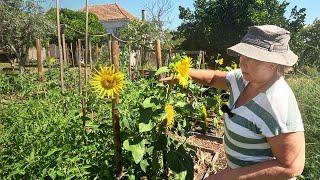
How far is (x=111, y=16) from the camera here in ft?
135

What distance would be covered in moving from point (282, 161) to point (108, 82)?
1.22 metres

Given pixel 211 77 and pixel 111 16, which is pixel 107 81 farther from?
pixel 111 16

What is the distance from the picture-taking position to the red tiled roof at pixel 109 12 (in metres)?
41.0

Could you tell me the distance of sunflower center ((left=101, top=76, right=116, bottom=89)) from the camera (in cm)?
252

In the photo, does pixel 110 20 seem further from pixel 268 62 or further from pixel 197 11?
pixel 268 62

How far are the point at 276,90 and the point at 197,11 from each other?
57.6 feet

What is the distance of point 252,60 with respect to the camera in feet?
6.15

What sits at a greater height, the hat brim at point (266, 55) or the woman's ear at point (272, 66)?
the hat brim at point (266, 55)

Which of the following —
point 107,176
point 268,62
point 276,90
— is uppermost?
point 268,62

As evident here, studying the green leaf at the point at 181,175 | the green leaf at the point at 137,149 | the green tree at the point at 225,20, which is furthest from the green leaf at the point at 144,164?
the green tree at the point at 225,20

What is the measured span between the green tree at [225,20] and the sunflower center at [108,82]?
16.2 metres

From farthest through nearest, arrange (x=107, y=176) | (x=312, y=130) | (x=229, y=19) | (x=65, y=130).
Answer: (x=229, y=19) < (x=312, y=130) < (x=65, y=130) < (x=107, y=176)

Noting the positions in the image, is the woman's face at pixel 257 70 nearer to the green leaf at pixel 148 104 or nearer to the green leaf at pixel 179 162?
the green leaf at pixel 148 104

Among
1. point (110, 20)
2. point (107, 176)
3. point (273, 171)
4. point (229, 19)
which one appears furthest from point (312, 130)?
point (110, 20)
